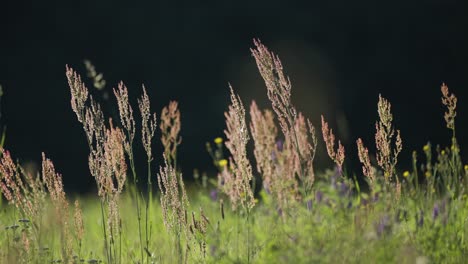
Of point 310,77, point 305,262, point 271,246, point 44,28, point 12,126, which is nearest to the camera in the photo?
point 305,262

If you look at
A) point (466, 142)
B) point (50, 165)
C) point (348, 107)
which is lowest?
point (50, 165)

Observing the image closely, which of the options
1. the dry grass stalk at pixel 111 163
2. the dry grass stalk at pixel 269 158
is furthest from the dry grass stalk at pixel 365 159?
the dry grass stalk at pixel 111 163

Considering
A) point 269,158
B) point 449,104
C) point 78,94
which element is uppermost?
point 78,94

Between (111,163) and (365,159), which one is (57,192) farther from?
(365,159)

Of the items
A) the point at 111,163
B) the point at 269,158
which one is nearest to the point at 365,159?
the point at 269,158

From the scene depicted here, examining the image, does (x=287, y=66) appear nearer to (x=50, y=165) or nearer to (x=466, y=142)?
(x=466, y=142)

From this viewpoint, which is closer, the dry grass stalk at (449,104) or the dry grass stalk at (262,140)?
the dry grass stalk at (262,140)

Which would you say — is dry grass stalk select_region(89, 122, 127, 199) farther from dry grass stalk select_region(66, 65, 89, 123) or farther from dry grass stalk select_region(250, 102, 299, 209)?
dry grass stalk select_region(250, 102, 299, 209)

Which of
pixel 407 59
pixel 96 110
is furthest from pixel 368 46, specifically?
pixel 96 110

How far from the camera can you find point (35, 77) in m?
9.69

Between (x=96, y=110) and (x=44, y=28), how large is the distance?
767cm

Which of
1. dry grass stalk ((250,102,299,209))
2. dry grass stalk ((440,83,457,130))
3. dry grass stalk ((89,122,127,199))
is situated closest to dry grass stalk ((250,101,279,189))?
dry grass stalk ((250,102,299,209))

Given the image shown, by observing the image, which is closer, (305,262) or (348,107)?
(305,262)

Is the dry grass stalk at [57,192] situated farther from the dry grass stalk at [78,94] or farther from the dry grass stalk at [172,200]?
the dry grass stalk at [172,200]
